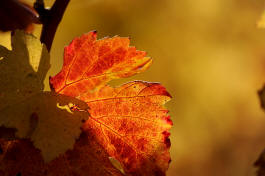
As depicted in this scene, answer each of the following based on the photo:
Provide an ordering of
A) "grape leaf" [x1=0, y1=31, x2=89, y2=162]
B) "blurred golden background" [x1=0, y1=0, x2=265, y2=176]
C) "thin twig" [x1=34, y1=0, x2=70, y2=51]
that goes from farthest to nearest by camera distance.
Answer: "blurred golden background" [x1=0, y1=0, x2=265, y2=176] < "thin twig" [x1=34, y1=0, x2=70, y2=51] < "grape leaf" [x1=0, y1=31, x2=89, y2=162]

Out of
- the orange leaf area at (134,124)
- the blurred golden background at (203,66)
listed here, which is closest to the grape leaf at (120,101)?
the orange leaf area at (134,124)

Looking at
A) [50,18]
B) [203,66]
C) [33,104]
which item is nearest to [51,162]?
[33,104]

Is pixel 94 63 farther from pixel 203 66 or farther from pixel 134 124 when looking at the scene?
pixel 203 66

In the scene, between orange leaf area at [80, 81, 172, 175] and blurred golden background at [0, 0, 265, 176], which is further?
blurred golden background at [0, 0, 265, 176]

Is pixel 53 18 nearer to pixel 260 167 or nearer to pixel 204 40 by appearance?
pixel 260 167

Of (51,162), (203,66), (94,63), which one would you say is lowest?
(203,66)

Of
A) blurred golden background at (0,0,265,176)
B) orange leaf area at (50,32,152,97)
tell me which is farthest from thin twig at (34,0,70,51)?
blurred golden background at (0,0,265,176)

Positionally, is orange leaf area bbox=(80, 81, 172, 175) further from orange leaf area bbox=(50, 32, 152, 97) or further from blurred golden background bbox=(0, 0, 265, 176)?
blurred golden background bbox=(0, 0, 265, 176)

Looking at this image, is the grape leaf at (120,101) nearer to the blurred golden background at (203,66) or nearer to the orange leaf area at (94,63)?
the orange leaf area at (94,63)
